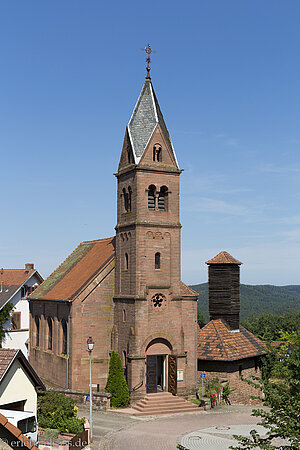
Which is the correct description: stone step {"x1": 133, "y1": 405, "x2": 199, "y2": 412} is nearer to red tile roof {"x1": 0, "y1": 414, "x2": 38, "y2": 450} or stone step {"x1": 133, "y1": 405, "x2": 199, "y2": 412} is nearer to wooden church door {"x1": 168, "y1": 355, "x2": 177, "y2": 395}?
wooden church door {"x1": 168, "y1": 355, "x2": 177, "y2": 395}

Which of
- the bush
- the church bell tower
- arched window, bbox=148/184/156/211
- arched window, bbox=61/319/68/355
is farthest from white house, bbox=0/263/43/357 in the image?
the bush

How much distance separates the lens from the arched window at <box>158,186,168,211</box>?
38062 millimetres

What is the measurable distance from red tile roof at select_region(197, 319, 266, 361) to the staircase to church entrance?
17.3ft

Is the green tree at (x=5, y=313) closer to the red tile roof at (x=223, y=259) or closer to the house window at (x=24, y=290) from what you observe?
the house window at (x=24, y=290)

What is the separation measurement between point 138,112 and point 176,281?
13209 millimetres

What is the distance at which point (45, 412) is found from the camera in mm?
26562

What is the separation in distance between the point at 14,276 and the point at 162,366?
24.5 metres

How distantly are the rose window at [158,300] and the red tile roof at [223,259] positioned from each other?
925 centimetres

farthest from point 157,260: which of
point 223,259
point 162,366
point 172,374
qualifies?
point 223,259

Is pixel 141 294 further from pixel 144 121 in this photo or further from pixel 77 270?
pixel 144 121

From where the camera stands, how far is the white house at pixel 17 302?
5219cm

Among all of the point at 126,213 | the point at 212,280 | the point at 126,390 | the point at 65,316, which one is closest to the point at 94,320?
the point at 65,316

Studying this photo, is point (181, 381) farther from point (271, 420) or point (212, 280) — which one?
point (271, 420)

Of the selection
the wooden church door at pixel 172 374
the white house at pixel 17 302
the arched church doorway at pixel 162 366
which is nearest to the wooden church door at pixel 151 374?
the arched church doorway at pixel 162 366
